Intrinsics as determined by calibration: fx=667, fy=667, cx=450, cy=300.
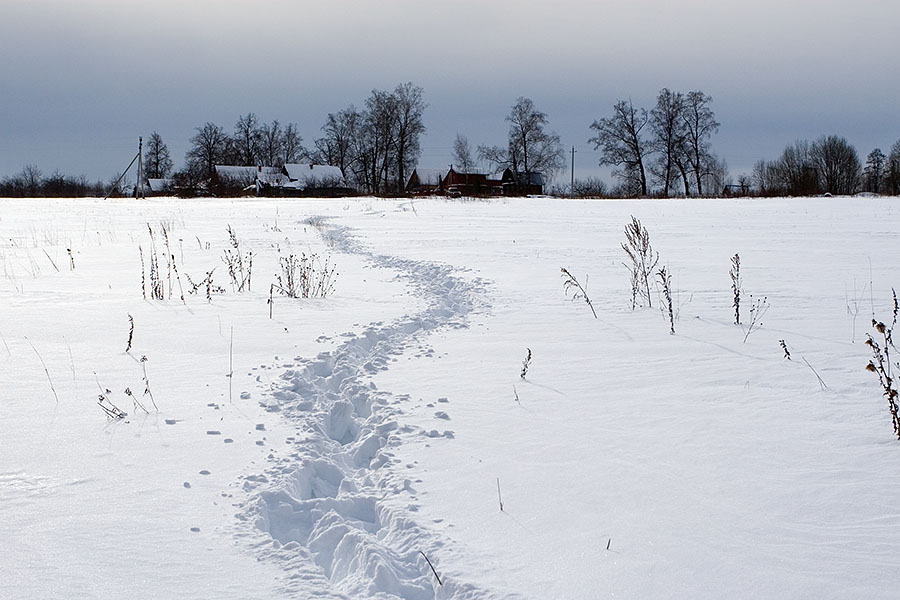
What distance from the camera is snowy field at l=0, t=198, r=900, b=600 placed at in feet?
7.80

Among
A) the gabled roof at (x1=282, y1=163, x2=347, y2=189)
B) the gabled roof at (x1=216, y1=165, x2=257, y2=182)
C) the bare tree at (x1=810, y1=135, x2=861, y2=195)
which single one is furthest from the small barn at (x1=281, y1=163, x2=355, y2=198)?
the bare tree at (x1=810, y1=135, x2=861, y2=195)

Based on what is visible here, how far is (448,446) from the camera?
3.51 metres

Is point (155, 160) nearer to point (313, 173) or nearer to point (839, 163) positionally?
point (313, 173)

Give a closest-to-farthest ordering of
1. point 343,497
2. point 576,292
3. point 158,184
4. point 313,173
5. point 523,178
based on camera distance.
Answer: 1. point 343,497
2. point 576,292
3. point 523,178
4. point 313,173
5. point 158,184

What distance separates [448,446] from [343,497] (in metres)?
0.70

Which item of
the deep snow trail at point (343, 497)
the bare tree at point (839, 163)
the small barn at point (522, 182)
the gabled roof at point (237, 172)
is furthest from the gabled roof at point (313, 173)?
the deep snow trail at point (343, 497)

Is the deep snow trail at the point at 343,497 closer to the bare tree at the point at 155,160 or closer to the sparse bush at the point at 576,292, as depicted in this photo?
the sparse bush at the point at 576,292

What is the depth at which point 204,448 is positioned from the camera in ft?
11.1

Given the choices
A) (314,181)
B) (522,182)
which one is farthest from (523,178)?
(314,181)

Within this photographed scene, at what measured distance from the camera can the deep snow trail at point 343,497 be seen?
7.88 feet

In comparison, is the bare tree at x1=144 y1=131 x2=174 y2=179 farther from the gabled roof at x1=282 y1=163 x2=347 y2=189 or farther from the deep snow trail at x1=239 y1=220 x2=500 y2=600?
the deep snow trail at x1=239 y1=220 x2=500 y2=600

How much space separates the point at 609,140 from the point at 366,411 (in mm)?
57876

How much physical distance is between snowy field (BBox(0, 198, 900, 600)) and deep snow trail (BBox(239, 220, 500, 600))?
0.04 feet

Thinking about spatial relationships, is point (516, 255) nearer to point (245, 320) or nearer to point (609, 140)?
point (245, 320)
